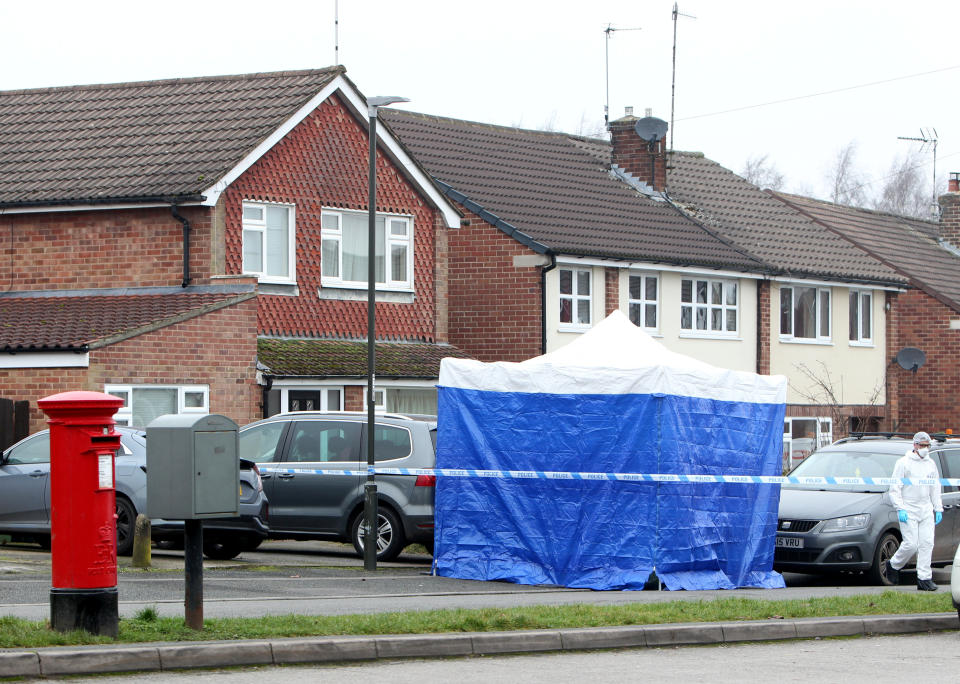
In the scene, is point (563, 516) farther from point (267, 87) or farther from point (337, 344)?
point (267, 87)

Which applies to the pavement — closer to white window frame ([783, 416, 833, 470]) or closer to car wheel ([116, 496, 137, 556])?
car wheel ([116, 496, 137, 556])

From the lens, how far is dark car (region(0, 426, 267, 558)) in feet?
58.3

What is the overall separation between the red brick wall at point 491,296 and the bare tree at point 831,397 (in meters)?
9.20

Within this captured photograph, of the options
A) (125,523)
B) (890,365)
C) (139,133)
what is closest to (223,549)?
(125,523)

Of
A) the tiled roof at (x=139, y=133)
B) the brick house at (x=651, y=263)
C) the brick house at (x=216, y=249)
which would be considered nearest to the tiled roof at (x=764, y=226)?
the brick house at (x=651, y=263)

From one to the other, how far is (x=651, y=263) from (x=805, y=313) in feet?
22.4

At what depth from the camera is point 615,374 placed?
53.3 ft

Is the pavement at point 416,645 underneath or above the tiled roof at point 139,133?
underneath

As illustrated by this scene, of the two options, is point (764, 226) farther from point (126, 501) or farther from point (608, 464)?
point (126, 501)

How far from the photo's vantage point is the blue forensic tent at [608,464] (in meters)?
16.1

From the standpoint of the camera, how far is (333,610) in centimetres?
1281

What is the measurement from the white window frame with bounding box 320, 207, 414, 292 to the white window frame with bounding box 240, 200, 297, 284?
2.32 ft

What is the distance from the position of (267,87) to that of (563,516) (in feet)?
49.4

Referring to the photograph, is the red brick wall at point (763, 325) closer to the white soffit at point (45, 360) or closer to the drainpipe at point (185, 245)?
the drainpipe at point (185, 245)
